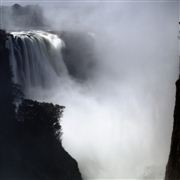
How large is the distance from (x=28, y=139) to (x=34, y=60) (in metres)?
5.95

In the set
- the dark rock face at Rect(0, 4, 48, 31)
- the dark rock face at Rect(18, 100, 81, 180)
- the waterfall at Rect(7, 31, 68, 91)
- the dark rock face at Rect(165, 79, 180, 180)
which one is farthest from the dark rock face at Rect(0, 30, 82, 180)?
the dark rock face at Rect(0, 4, 48, 31)

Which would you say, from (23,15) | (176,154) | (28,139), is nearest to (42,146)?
(28,139)

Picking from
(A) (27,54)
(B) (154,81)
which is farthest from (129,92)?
(A) (27,54)

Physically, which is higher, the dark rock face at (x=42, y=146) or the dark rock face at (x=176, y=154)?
the dark rock face at (x=176, y=154)

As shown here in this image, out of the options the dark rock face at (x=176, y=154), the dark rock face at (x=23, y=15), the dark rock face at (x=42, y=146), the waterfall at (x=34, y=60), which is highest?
the dark rock face at (x=23, y=15)

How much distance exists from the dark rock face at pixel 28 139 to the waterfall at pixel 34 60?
0.92 m

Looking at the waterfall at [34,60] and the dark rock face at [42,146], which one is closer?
the dark rock face at [42,146]

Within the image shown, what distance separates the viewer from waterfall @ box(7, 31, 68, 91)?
22.0 metres

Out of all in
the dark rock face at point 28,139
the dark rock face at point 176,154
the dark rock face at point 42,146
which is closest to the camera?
the dark rock face at point 176,154

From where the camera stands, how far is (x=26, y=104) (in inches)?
832

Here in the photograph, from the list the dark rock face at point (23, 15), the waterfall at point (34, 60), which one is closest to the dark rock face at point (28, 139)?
the waterfall at point (34, 60)

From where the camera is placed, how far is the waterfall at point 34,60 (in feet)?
72.1

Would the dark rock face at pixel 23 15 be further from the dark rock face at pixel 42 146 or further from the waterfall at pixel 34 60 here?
the dark rock face at pixel 42 146

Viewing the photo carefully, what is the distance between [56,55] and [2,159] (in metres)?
12.1
